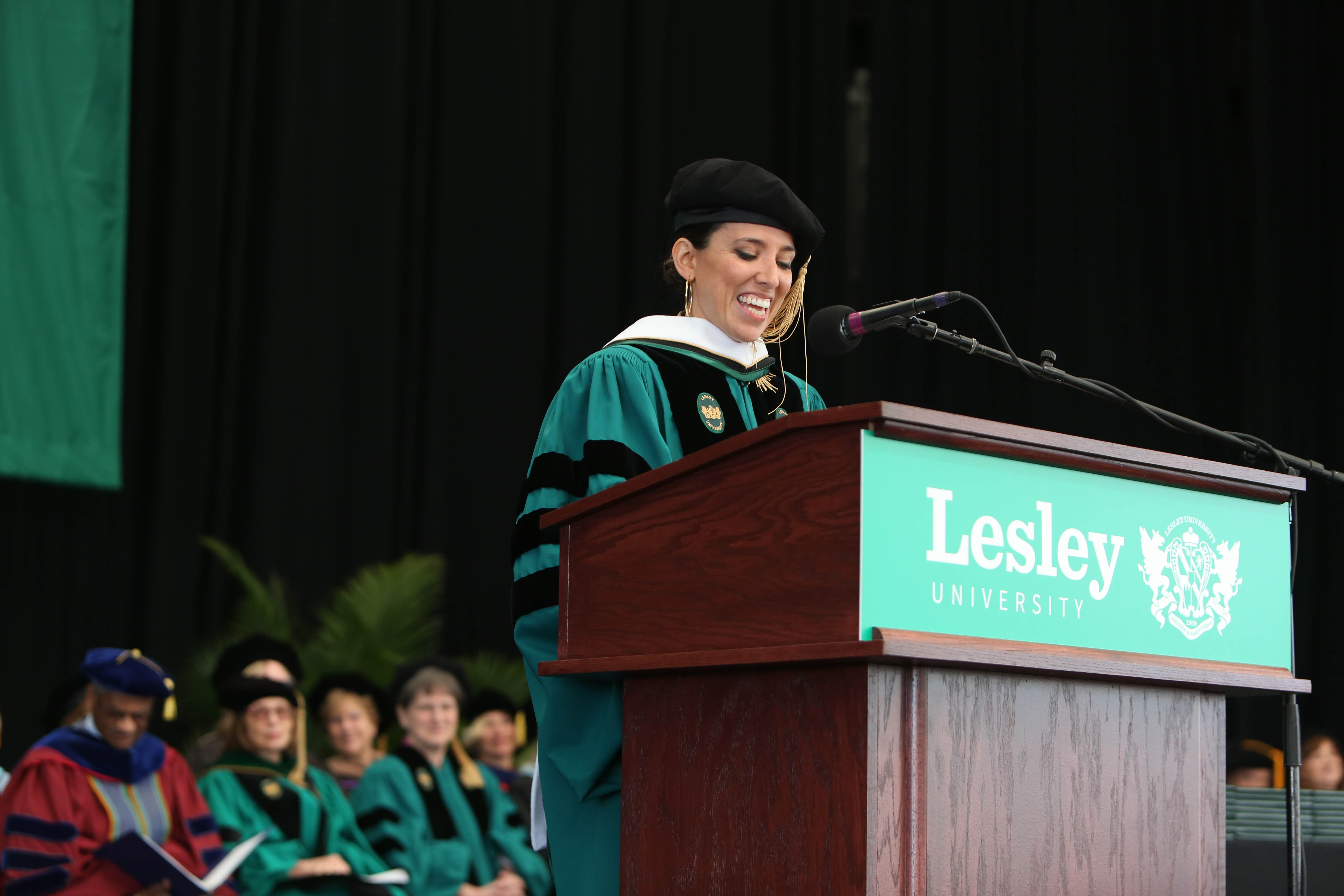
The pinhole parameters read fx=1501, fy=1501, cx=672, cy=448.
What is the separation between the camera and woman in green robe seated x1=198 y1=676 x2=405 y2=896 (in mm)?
4945

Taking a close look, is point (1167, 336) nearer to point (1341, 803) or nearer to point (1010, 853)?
point (1341, 803)

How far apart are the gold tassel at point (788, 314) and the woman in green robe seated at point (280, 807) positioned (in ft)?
10.8

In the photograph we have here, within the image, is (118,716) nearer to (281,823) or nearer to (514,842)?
(281,823)

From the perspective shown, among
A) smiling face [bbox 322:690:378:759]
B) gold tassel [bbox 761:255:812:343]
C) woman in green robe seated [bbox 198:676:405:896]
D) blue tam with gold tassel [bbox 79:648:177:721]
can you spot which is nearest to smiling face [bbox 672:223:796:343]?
gold tassel [bbox 761:255:812:343]

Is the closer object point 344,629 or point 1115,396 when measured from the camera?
point 1115,396

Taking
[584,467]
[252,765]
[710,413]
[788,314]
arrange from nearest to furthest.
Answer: [584,467] → [710,413] → [788,314] → [252,765]

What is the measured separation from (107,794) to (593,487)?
138 inches

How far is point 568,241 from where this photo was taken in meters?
7.17

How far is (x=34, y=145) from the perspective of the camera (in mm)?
5824

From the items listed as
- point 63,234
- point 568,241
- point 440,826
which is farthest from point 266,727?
point 568,241

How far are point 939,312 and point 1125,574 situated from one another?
5.32 m

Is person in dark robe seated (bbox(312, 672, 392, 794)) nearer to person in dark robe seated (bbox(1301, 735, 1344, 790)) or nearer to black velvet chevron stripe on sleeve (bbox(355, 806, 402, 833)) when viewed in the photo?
black velvet chevron stripe on sleeve (bbox(355, 806, 402, 833))

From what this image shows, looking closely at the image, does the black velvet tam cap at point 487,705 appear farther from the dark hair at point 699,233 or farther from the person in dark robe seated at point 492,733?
the dark hair at point 699,233

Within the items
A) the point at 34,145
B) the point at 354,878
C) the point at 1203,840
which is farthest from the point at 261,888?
the point at 1203,840
